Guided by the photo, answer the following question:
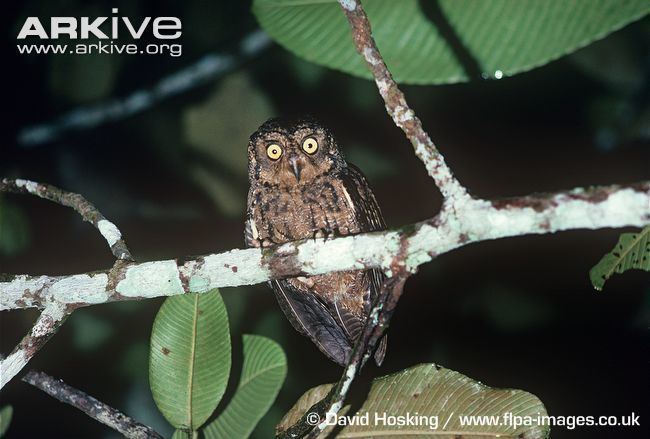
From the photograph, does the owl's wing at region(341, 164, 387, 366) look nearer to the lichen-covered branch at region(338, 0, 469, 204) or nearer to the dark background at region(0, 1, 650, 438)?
the lichen-covered branch at region(338, 0, 469, 204)

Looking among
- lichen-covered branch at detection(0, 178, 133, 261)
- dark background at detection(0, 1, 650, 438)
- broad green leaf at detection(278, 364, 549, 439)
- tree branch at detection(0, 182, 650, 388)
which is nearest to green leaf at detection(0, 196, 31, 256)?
dark background at detection(0, 1, 650, 438)

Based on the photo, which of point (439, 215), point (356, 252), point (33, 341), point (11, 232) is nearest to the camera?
point (439, 215)

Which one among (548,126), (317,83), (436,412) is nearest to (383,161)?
(317,83)

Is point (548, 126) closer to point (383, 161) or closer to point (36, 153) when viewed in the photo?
point (383, 161)

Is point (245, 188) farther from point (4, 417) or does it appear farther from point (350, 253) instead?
point (350, 253)

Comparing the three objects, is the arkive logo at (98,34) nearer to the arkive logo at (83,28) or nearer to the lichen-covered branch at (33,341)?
the arkive logo at (83,28)

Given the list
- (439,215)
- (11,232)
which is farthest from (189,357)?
(11,232)
